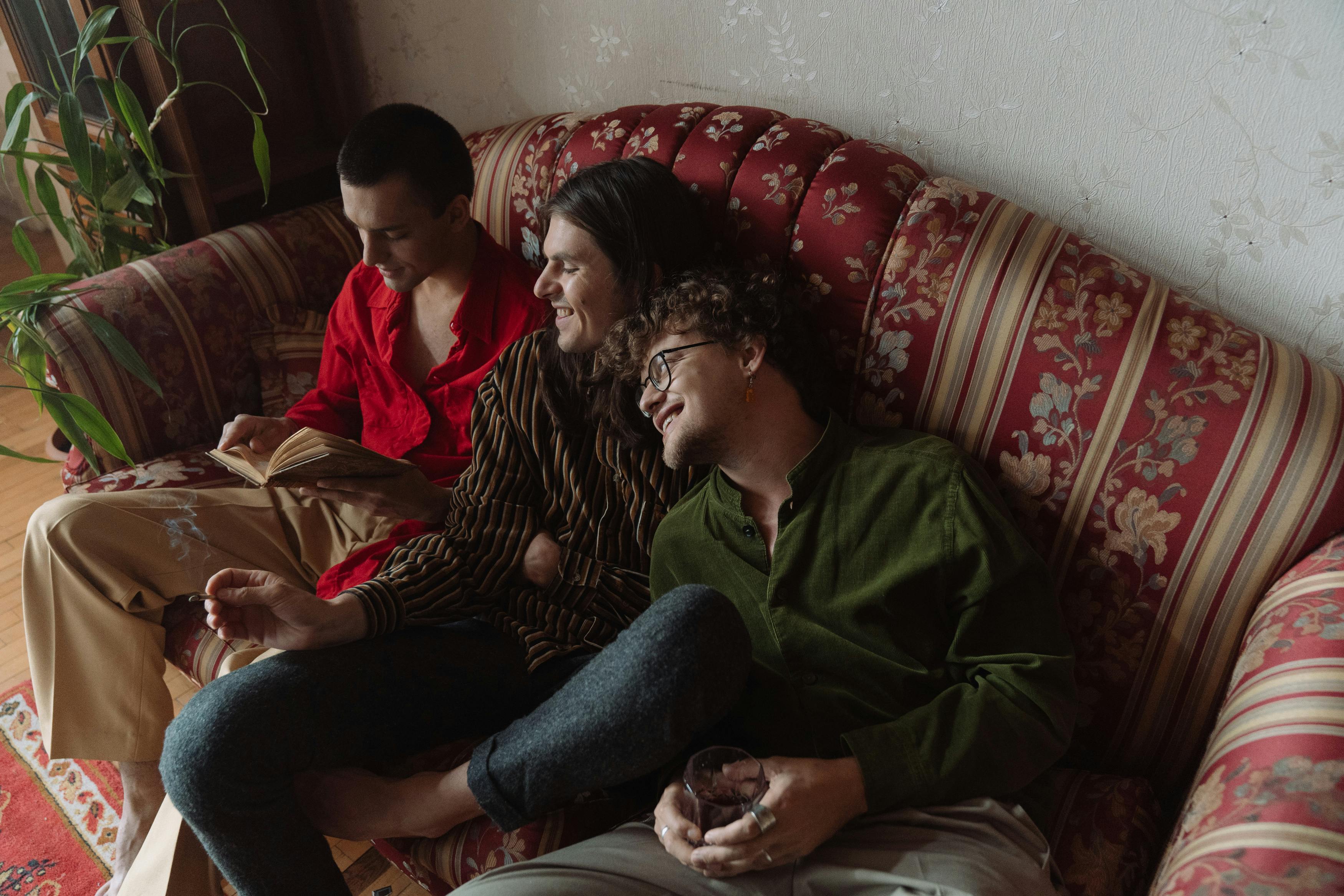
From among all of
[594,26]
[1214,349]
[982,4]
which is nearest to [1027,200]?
[982,4]

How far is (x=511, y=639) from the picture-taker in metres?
1.37

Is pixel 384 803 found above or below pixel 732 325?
below

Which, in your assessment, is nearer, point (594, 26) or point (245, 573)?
point (245, 573)

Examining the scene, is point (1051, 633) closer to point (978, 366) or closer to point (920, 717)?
point (920, 717)

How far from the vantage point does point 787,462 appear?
124 centimetres

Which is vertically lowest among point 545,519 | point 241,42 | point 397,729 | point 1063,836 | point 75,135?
point 1063,836

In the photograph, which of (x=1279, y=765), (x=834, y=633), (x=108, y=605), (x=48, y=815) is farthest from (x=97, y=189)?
(x=1279, y=765)

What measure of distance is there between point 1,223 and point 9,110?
2030mm

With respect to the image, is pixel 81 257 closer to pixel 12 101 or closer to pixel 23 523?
pixel 12 101

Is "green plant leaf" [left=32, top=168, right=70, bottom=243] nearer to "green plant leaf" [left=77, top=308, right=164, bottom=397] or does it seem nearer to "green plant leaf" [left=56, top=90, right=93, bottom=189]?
"green plant leaf" [left=56, top=90, right=93, bottom=189]

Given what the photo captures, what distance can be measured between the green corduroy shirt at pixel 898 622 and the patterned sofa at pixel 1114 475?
112 millimetres

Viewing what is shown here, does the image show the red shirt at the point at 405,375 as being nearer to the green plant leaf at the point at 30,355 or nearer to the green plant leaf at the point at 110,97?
the green plant leaf at the point at 30,355

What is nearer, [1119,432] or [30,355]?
[1119,432]

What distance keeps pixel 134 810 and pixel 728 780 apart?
3.66ft
